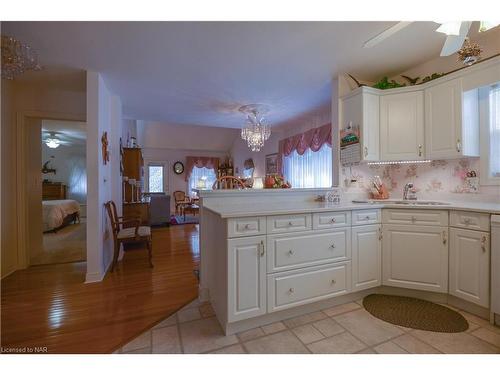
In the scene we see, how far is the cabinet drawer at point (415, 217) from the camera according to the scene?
82.1 inches

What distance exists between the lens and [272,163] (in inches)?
272

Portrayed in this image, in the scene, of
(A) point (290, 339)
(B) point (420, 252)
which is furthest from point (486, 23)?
(A) point (290, 339)

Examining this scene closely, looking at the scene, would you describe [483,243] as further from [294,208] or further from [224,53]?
[224,53]

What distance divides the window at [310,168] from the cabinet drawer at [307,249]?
2712mm

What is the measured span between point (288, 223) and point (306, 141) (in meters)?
3.67

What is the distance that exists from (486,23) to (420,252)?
5.72 feet

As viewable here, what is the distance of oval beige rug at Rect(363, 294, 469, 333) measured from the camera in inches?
71.0

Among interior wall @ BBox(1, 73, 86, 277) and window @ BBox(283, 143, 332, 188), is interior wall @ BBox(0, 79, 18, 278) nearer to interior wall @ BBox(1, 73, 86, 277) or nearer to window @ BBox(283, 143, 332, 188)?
interior wall @ BBox(1, 73, 86, 277)

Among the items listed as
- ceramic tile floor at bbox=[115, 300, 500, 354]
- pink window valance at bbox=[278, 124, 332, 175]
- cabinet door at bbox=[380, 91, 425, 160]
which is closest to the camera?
ceramic tile floor at bbox=[115, 300, 500, 354]

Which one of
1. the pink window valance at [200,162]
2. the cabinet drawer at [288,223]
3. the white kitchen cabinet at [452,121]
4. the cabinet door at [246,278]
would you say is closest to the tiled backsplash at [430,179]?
the white kitchen cabinet at [452,121]

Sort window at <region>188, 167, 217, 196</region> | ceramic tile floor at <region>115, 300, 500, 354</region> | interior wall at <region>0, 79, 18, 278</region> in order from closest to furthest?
ceramic tile floor at <region>115, 300, 500, 354</region>
interior wall at <region>0, 79, 18, 278</region>
window at <region>188, 167, 217, 196</region>

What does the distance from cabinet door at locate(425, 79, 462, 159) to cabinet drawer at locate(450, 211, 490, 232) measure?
651mm

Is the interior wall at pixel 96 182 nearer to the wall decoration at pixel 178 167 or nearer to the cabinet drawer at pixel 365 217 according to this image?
the cabinet drawer at pixel 365 217

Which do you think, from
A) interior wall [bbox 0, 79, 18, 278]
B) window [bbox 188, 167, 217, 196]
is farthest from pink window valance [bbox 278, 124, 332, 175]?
interior wall [bbox 0, 79, 18, 278]
